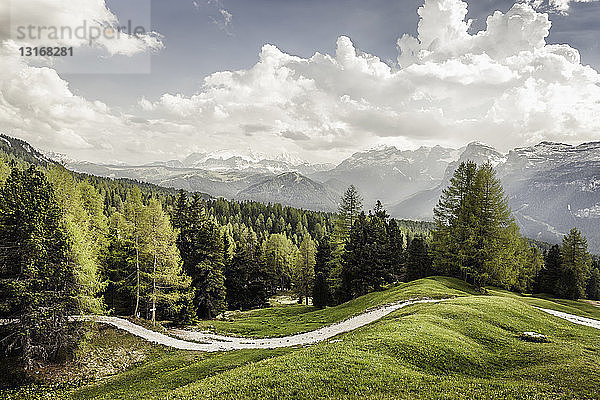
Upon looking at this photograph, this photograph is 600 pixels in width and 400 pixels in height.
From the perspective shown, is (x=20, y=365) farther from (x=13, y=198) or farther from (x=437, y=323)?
(x=437, y=323)

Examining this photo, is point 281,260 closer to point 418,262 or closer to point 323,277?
point 323,277

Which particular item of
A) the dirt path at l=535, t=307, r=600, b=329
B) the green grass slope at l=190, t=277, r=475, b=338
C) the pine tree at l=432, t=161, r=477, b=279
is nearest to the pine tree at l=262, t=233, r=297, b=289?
the green grass slope at l=190, t=277, r=475, b=338

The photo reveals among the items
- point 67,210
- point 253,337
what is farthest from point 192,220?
point 253,337

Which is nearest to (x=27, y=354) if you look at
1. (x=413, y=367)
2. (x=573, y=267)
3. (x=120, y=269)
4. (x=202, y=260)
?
(x=120, y=269)

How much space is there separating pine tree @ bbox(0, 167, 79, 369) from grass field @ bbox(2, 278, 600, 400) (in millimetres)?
5536

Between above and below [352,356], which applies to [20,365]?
below

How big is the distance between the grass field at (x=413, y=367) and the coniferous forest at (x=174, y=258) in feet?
24.8

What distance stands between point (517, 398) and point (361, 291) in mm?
46873

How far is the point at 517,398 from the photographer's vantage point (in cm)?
1378

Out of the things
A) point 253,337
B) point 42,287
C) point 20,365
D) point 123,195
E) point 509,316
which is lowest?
point 253,337

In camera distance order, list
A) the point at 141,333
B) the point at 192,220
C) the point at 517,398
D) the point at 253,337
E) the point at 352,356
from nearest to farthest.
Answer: the point at 517,398 < the point at 352,356 < the point at 141,333 < the point at 253,337 < the point at 192,220

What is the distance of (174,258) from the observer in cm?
4294

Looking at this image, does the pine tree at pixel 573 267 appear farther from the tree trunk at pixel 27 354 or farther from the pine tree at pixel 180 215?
the tree trunk at pixel 27 354

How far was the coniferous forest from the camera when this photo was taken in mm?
26281
